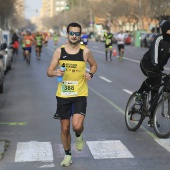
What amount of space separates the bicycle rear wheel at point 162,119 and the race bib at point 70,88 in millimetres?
2137

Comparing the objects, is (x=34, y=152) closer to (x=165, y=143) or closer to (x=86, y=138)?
(x=86, y=138)

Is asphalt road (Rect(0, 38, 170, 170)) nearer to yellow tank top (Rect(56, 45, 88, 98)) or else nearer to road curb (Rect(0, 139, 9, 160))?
road curb (Rect(0, 139, 9, 160))

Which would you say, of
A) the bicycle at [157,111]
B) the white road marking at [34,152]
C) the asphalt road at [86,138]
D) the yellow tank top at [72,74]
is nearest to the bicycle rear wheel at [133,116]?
the bicycle at [157,111]

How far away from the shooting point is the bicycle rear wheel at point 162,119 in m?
7.77

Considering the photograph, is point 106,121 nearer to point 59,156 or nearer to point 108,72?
point 59,156

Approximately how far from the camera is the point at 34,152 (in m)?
7.00

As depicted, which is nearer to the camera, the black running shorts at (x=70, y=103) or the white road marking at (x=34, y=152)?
the black running shorts at (x=70, y=103)

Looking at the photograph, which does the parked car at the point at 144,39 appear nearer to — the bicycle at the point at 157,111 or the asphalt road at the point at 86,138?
the asphalt road at the point at 86,138

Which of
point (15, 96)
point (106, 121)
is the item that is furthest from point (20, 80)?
point (106, 121)

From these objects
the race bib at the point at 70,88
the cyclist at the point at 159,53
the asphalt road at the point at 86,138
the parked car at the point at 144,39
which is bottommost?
the parked car at the point at 144,39

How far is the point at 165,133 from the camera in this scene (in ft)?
25.7

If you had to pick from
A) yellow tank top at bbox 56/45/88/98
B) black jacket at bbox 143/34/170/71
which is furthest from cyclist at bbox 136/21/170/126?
yellow tank top at bbox 56/45/88/98

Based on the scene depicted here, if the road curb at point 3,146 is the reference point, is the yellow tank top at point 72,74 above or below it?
above

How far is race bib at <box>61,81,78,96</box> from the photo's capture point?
239 inches
